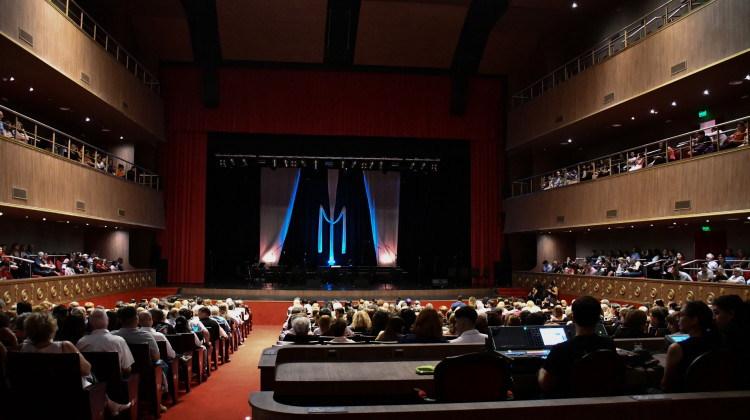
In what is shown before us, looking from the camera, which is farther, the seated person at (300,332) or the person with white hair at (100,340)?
the seated person at (300,332)

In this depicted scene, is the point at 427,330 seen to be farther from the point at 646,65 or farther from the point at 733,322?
the point at 646,65

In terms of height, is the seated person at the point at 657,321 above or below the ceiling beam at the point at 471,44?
below

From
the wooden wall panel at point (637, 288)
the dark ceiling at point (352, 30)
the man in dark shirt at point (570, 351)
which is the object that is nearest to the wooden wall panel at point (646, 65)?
the dark ceiling at point (352, 30)

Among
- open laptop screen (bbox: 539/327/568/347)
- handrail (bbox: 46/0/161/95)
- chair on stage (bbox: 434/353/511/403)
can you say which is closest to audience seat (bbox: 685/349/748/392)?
open laptop screen (bbox: 539/327/568/347)

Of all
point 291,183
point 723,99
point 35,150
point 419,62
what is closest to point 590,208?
point 723,99

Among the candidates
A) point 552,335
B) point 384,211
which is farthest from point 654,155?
point 552,335

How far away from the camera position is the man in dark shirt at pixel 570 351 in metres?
3.12

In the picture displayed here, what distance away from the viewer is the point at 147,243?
2095cm

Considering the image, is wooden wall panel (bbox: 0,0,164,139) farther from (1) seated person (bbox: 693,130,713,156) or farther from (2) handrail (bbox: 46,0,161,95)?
(1) seated person (bbox: 693,130,713,156)

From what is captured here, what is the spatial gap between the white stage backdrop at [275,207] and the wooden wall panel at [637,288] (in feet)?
32.5

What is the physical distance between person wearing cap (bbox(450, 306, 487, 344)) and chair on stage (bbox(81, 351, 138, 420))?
2879 mm

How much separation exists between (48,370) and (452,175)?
20.9m

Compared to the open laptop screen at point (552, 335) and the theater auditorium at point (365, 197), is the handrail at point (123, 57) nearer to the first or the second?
the theater auditorium at point (365, 197)

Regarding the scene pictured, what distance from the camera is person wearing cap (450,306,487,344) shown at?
4.93 meters
